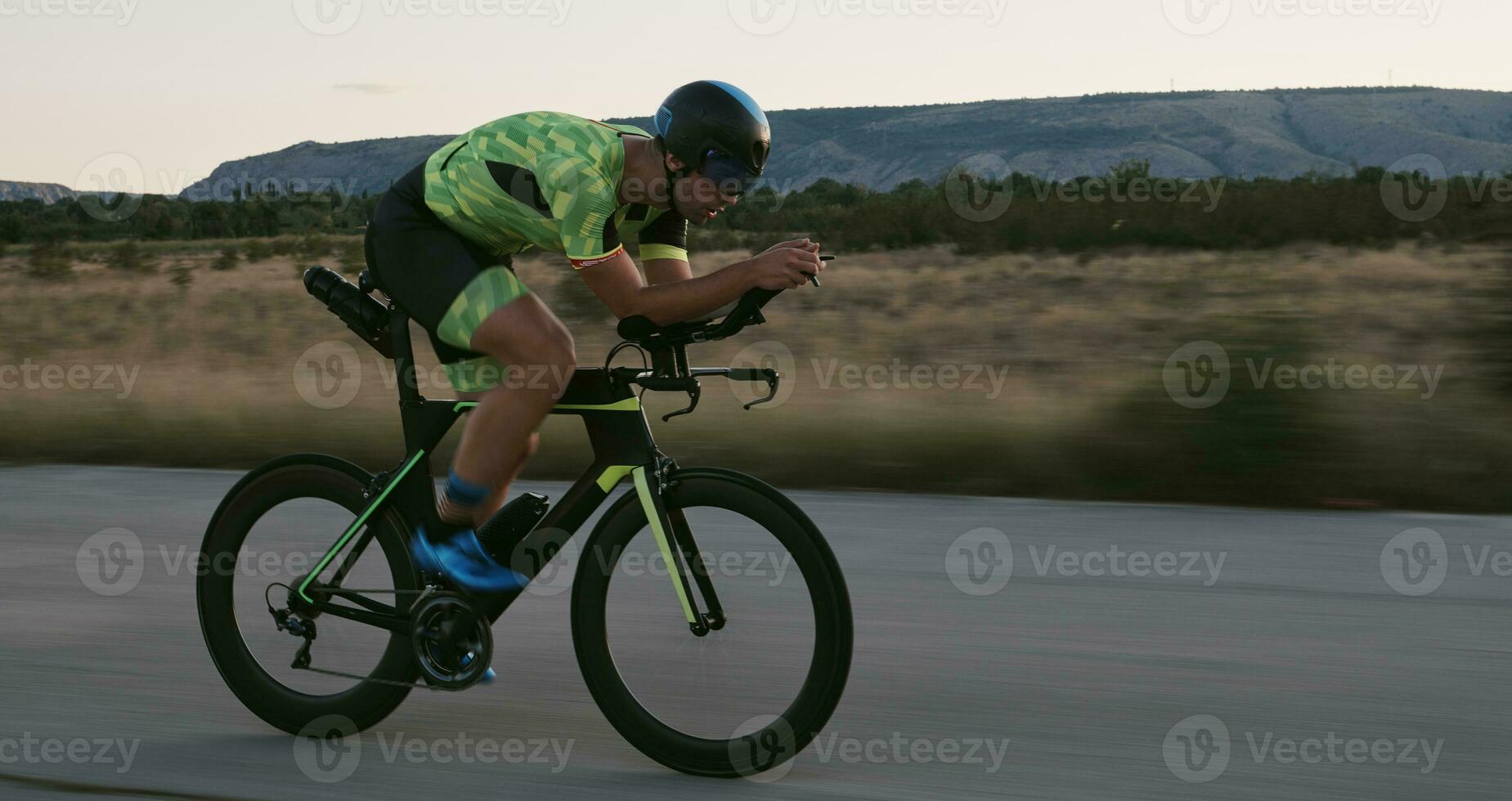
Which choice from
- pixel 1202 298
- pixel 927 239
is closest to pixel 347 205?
pixel 927 239

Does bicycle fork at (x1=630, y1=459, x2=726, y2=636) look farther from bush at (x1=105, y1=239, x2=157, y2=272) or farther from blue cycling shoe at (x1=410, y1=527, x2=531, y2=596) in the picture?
bush at (x1=105, y1=239, x2=157, y2=272)

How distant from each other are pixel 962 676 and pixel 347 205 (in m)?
34.7

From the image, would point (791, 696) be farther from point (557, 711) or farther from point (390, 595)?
point (390, 595)

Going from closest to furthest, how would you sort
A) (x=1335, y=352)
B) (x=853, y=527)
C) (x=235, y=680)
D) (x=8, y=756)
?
(x=8, y=756)
(x=235, y=680)
(x=853, y=527)
(x=1335, y=352)

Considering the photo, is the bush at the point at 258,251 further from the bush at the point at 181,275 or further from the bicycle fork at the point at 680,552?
the bicycle fork at the point at 680,552

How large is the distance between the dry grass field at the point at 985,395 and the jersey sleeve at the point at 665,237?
0.28m

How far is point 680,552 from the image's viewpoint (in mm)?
3574

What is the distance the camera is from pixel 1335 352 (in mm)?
9578

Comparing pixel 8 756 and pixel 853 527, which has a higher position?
pixel 853 527

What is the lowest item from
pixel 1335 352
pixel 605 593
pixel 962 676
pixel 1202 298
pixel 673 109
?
pixel 605 593
